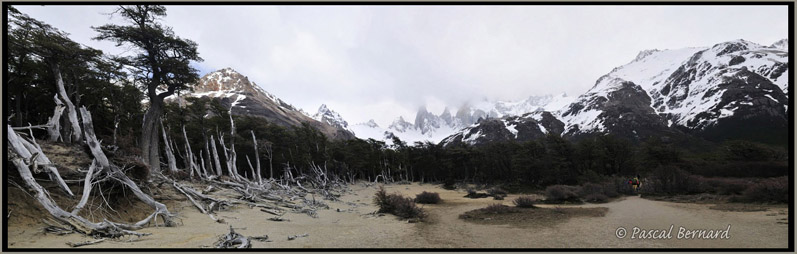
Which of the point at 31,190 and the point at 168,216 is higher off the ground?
the point at 31,190

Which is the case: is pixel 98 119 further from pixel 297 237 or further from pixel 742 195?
pixel 742 195

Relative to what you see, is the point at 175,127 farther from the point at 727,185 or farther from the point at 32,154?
the point at 727,185

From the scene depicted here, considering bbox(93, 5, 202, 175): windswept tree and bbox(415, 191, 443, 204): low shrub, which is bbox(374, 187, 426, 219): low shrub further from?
bbox(93, 5, 202, 175): windswept tree

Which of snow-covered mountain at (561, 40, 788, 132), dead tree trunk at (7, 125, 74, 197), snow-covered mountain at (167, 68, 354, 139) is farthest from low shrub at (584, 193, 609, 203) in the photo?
snow-covered mountain at (167, 68, 354, 139)

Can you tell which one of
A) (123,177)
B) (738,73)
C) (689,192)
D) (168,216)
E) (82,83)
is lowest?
(689,192)

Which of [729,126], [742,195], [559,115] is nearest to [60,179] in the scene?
[742,195]

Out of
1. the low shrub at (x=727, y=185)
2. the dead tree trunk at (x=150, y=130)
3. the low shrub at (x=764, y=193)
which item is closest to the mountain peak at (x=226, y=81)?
the dead tree trunk at (x=150, y=130)

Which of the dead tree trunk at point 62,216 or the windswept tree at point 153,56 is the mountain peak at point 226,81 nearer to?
the windswept tree at point 153,56
